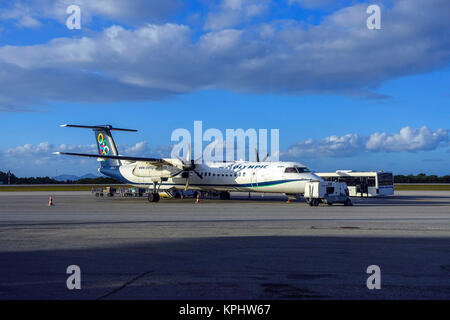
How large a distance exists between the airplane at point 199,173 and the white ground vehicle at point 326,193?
1364 millimetres

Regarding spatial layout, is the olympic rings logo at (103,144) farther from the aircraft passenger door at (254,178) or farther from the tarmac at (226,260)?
the tarmac at (226,260)

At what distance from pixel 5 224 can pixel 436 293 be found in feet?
51.4

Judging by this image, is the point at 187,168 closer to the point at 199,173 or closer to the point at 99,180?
the point at 199,173

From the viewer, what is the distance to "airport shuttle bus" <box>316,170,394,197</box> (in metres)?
39.7

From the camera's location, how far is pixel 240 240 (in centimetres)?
1256

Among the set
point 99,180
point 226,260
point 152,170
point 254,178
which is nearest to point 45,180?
point 99,180

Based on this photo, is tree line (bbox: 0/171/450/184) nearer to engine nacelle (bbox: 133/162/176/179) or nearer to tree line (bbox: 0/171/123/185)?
tree line (bbox: 0/171/123/185)

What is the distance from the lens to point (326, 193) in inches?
1133

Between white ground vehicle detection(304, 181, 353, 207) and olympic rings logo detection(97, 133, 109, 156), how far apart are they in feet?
69.6

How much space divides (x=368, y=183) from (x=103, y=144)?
82.6 ft

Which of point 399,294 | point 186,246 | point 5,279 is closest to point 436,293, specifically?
point 399,294

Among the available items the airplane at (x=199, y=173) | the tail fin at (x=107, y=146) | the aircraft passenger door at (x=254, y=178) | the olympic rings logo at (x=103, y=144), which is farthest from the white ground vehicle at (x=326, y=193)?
the olympic rings logo at (x=103, y=144)
